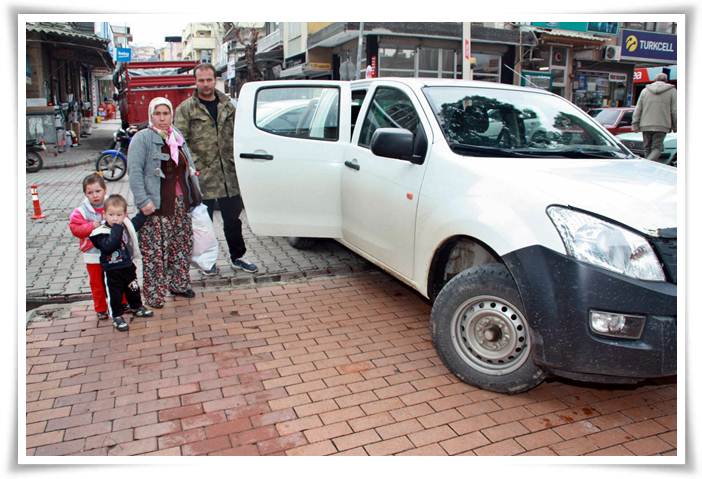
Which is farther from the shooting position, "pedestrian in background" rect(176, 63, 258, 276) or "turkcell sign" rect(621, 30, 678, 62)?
"turkcell sign" rect(621, 30, 678, 62)

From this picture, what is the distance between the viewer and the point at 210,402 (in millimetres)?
3361

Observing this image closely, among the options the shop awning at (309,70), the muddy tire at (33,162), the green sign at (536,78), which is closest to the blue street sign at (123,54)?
the shop awning at (309,70)

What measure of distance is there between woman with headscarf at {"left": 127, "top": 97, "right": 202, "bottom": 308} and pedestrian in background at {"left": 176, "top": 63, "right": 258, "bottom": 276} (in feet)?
1.30


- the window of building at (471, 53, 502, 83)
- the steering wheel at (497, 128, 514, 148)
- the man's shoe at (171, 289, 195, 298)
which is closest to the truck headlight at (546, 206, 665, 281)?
the steering wheel at (497, 128, 514, 148)

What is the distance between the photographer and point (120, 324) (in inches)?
174

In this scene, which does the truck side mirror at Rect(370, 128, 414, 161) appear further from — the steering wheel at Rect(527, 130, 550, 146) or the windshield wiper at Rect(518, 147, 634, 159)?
the steering wheel at Rect(527, 130, 550, 146)

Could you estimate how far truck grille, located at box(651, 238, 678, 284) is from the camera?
2811mm

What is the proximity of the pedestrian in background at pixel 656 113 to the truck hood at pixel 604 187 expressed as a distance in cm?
734

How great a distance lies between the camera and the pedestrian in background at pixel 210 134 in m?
5.27

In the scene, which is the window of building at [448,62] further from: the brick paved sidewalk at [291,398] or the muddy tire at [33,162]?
the brick paved sidewalk at [291,398]

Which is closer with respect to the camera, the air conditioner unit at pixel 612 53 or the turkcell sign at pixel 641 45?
the turkcell sign at pixel 641 45
